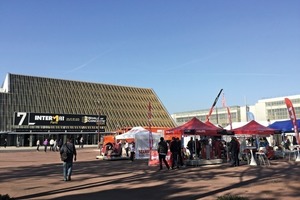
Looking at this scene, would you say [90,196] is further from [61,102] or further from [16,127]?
[61,102]

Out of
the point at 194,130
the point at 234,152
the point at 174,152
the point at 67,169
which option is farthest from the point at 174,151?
the point at 67,169

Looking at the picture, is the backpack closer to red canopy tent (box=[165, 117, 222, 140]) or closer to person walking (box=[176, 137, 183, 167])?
person walking (box=[176, 137, 183, 167])

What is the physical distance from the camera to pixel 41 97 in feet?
249

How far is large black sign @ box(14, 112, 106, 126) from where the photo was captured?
68.6 m

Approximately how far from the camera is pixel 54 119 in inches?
2859

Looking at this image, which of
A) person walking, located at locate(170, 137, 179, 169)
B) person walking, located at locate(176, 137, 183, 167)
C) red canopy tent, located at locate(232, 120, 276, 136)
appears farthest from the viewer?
red canopy tent, located at locate(232, 120, 276, 136)

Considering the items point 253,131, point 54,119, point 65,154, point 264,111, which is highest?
point 264,111

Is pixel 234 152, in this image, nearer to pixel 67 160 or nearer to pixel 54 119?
pixel 67 160

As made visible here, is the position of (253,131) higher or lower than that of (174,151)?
higher

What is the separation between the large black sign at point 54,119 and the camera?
225 ft

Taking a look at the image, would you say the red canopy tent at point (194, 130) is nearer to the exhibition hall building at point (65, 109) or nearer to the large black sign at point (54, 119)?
the exhibition hall building at point (65, 109)

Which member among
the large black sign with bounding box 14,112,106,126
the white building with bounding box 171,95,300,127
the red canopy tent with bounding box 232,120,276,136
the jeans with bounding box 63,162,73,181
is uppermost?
the white building with bounding box 171,95,300,127

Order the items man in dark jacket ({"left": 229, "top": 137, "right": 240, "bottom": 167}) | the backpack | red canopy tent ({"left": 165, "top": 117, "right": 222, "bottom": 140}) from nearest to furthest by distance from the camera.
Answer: the backpack → man in dark jacket ({"left": 229, "top": 137, "right": 240, "bottom": 167}) → red canopy tent ({"left": 165, "top": 117, "right": 222, "bottom": 140})

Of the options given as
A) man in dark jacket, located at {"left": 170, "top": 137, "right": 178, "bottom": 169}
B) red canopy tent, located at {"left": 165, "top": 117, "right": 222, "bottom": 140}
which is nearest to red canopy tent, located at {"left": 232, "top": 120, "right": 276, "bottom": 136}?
red canopy tent, located at {"left": 165, "top": 117, "right": 222, "bottom": 140}
